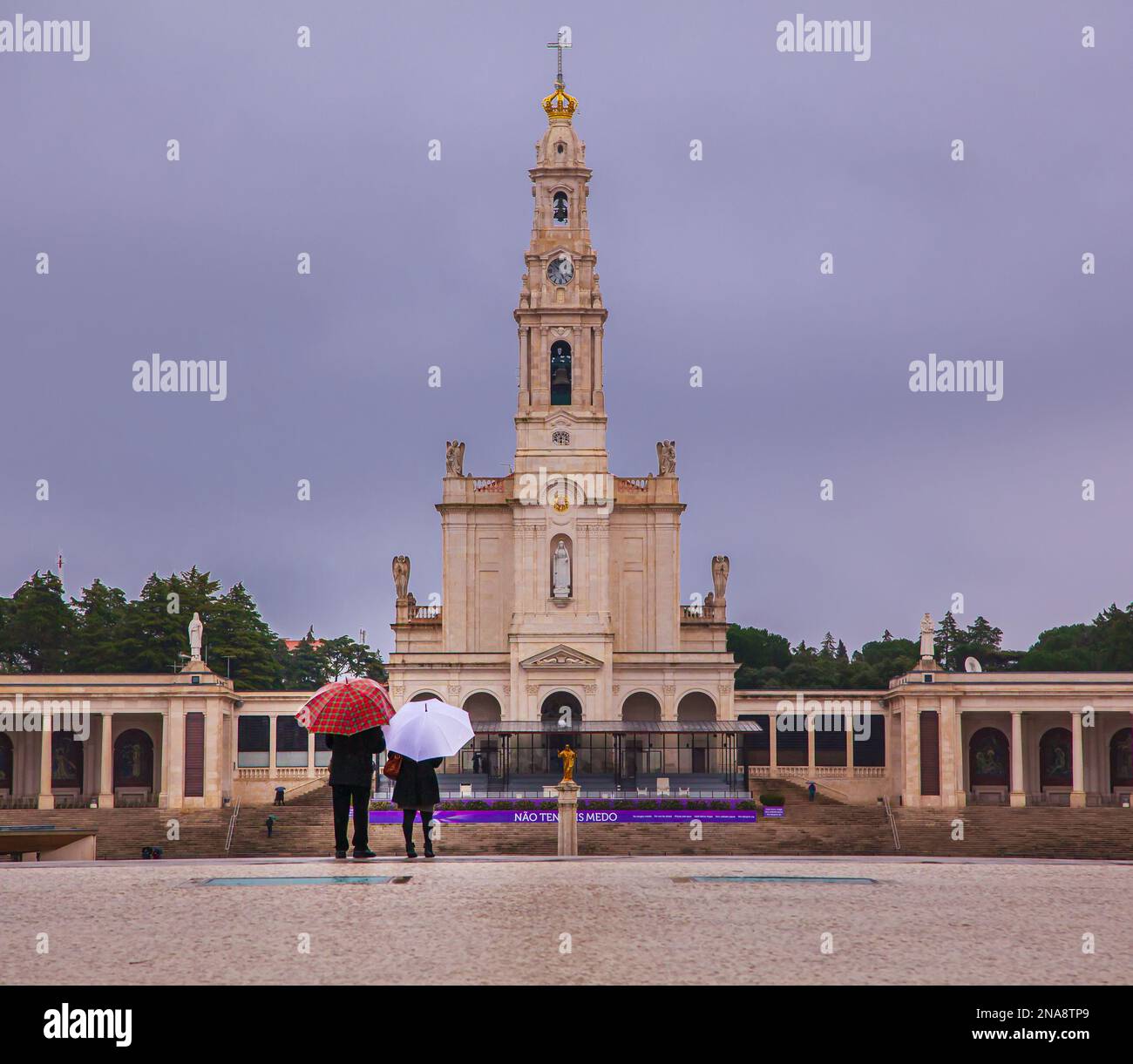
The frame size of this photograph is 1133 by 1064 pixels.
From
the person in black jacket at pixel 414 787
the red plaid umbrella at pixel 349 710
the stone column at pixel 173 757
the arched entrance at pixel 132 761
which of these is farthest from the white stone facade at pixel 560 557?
the red plaid umbrella at pixel 349 710

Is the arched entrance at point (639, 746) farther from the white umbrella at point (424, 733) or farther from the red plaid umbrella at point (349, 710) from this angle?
the red plaid umbrella at point (349, 710)

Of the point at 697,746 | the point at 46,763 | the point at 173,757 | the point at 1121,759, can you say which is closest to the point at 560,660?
the point at 697,746

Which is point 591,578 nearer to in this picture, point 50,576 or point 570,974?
point 50,576

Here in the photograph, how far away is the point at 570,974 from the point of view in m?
14.2

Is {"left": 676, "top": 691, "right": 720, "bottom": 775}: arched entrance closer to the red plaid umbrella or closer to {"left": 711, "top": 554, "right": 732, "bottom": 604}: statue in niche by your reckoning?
{"left": 711, "top": 554, "right": 732, "bottom": 604}: statue in niche

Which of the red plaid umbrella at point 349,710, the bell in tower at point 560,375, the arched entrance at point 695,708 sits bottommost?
the arched entrance at point 695,708

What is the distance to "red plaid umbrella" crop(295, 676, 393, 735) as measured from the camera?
23.3 meters

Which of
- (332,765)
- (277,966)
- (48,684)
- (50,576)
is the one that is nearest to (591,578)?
(48,684)

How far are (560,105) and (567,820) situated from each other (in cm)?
5713

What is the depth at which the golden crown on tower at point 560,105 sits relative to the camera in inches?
3278

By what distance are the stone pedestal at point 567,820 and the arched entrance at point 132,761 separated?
1788 inches

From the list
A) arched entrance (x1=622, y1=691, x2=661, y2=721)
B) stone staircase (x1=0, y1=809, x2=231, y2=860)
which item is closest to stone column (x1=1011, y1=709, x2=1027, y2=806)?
arched entrance (x1=622, y1=691, x2=661, y2=721)

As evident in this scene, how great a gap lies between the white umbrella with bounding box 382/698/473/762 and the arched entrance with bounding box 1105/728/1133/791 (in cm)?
5739

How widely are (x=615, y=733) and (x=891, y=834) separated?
18.7 metres
